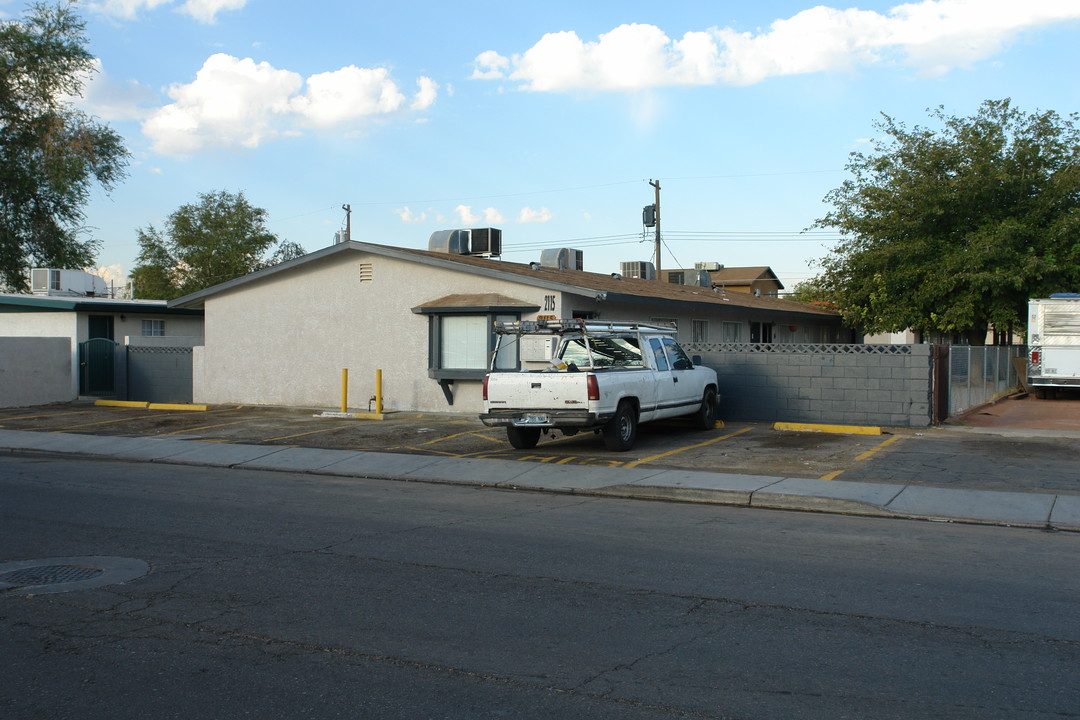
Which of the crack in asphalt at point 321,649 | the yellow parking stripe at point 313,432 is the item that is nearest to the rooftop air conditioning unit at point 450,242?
the yellow parking stripe at point 313,432

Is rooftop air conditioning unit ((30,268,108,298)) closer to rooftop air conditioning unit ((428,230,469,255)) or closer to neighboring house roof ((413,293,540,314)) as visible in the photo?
rooftop air conditioning unit ((428,230,469,255))

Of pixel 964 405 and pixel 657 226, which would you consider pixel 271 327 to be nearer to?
pixel 964 405

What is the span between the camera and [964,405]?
67.1ft

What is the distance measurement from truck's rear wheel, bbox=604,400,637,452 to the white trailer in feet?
52.5

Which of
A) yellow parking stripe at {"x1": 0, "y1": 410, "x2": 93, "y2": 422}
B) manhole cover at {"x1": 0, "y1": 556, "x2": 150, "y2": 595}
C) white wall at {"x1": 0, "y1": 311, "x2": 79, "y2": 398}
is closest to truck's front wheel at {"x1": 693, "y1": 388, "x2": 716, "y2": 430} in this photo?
manhole cover at {"x1": 0, "y1": 556, "x2": 150, "y2": 595}

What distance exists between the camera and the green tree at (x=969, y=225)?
97.0 ft

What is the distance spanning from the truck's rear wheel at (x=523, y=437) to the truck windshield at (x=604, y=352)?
1352 mm

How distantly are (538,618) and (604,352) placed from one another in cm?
960

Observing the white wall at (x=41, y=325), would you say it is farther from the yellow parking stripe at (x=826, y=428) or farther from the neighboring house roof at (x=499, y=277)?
the yellow parking stripe at (x=826, y=428)

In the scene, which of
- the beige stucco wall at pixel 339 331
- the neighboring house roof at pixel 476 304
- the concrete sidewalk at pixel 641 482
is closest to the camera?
the concrete sidewalk at pixel 641 482

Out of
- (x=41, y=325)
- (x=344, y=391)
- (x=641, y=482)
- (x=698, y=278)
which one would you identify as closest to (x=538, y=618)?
(x=641, y=482)

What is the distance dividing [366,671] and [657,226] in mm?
38091

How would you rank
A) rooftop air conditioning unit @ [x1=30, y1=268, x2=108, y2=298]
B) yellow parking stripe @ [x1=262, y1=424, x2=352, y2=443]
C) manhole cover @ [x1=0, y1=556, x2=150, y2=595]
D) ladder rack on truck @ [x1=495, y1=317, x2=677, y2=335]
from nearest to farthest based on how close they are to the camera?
manhole cover @ [x1=0, y1=556, x2=150, y2=595], ladder rack on truck @ [x1=495, y1=317, x2=677, y2=335], yellow parking stripe @ [x1=262, y1=424, x2=352, y2=443], rooftop air conditioning unit @ [x1=30, y1=268, x2=108, y2=298]

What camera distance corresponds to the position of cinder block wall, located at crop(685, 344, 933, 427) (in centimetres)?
1755
